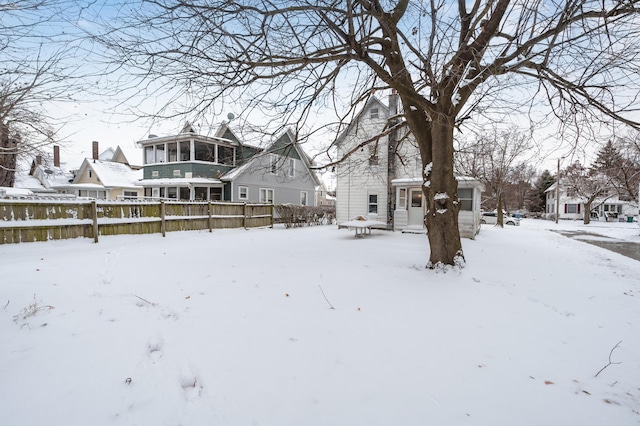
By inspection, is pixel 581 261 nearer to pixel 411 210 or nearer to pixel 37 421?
pixel 411 210

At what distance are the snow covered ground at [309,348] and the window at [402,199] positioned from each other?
10.0 metres

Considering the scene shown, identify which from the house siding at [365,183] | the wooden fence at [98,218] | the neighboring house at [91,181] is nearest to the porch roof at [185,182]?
the wooden fence at [98,218]

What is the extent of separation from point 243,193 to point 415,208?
452 inches

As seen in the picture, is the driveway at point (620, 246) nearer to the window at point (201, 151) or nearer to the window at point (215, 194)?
the window at point (215, 194)

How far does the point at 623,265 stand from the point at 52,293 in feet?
41.6

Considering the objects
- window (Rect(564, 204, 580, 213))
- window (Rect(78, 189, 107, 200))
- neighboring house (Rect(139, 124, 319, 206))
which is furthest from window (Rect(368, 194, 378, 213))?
window (Rect(564, 204, 580, 213))

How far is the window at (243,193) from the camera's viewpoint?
19969 mm

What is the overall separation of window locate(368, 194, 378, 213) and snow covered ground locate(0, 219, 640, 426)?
10993 mm

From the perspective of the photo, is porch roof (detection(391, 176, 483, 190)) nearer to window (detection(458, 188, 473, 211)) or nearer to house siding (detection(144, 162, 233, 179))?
window (detection(458, 188, 473, 211))

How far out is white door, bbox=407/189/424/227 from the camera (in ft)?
49.8

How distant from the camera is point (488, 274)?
6.06 m

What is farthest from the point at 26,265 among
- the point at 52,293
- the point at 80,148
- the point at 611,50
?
the point at 611,50

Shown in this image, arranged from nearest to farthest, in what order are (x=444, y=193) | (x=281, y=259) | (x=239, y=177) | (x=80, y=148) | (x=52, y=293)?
(x=52, y=293), (x=444, y=193), (x=281, y=259), (x=80, y=148), (x=239, y=177)

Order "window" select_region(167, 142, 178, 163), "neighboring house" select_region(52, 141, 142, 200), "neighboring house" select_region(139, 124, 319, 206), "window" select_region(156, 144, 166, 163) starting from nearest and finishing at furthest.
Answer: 1. "neighboring house" select_region(139, 124, 319, 206)
2. "window" select_region(167, 142, 178, 163)
3. "window" select_region(156, 144, 166, 163)
4. "neighboring house" select_region(52, 141, 142, 200)
